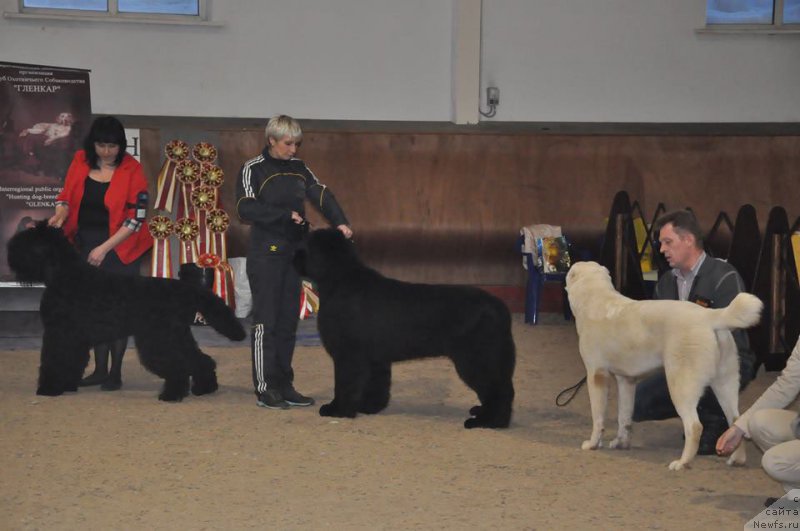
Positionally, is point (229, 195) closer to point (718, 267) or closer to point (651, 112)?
point (651, 112)

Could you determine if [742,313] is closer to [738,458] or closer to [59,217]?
[738,458]

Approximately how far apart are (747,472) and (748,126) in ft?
21.3

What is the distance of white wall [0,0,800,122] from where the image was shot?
1064cm

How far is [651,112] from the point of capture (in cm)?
1114

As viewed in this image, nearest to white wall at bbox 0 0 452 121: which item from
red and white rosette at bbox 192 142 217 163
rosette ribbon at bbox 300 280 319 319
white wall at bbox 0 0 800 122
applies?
white wall at bbox 0 0 800 122

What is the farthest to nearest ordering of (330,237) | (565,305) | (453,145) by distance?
1. (453,145)
2. (565,305)
3. (330,237)

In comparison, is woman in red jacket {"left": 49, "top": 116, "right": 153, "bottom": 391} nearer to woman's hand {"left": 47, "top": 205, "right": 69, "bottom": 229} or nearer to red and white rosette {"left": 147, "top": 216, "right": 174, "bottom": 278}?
woman's hand {"left": 47, "top": 205, "right": 69, "bottom": 229}

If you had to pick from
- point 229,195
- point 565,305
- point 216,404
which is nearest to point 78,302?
point 216,404

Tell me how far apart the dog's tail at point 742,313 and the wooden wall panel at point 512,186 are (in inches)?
238

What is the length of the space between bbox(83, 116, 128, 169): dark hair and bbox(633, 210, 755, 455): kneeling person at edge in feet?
10.8

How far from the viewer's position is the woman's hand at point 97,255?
22.9 ft

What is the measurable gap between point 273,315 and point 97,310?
3.32 feet

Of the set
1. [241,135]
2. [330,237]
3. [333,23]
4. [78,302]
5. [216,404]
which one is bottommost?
[216,404]

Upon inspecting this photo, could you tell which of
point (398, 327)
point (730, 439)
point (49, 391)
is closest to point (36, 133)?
point (49, 391)
